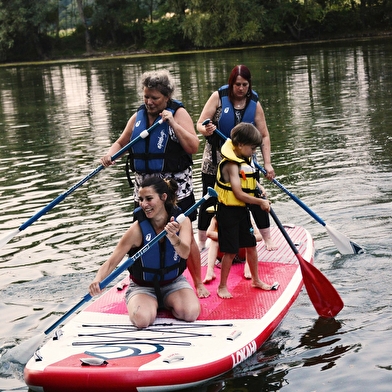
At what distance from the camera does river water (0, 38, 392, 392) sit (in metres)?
5.03

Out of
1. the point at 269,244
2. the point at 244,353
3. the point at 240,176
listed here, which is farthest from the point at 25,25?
the point at 244,353

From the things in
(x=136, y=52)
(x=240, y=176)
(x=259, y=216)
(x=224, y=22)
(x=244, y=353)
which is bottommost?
(x=244, y=353)

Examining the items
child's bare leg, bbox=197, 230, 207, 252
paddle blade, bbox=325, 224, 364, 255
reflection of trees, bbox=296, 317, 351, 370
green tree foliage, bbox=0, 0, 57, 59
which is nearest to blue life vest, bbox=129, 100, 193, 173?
child's bare leg, bbox=197, 230, 207, 252

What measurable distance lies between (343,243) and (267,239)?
2.21 ft

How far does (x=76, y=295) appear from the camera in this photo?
6.34 m

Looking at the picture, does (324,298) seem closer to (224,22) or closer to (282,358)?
(282,358)

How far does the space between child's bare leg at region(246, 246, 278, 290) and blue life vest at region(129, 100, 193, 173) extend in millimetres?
810

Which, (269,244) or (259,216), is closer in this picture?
(259,216)

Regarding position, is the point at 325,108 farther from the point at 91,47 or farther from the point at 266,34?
the point at 91,47

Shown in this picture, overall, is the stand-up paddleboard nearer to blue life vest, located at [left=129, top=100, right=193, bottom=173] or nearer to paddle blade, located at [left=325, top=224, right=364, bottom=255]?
paddle blade, located at [left=325, top=224, right=364, bottom=255]

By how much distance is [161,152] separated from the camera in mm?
5527

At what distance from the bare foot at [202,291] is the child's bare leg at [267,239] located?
119cm

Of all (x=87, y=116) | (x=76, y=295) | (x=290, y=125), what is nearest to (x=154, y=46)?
(x=87, y=116)

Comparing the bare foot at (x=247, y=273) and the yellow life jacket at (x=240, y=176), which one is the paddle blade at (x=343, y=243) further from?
the yellow life jacket at (x=240, y=176)
